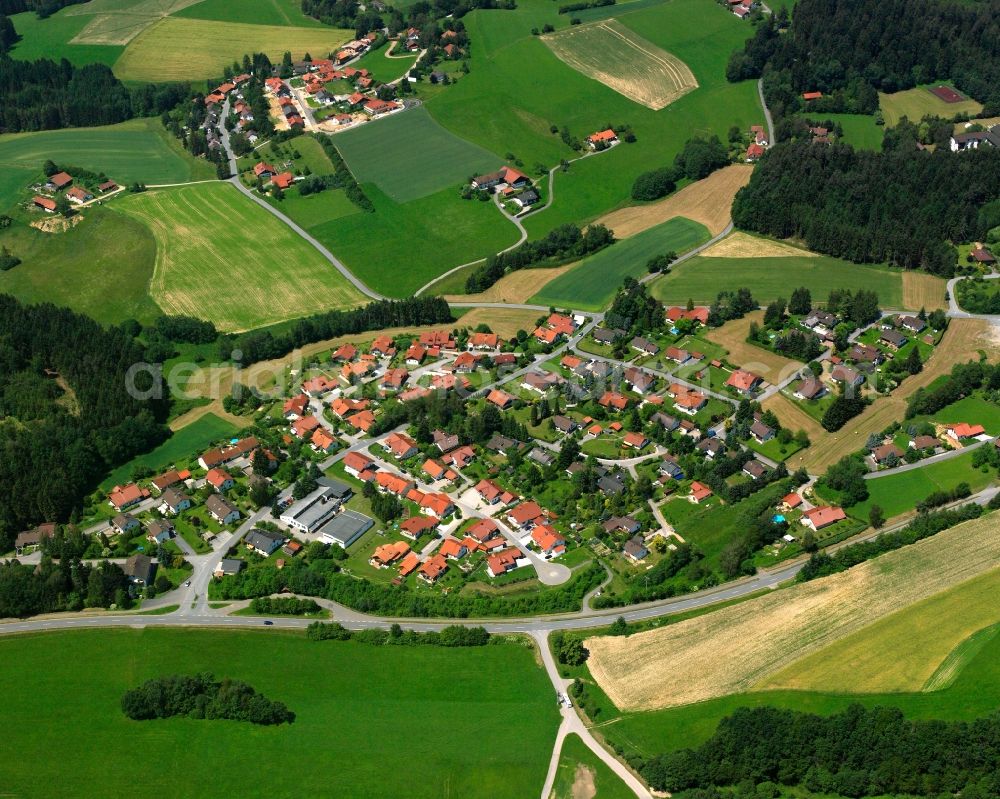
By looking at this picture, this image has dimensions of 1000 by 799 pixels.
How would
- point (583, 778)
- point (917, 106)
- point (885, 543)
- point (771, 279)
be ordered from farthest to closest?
point (917, 106) < point (771, 279) < point (885, 543) < point (583, 778)

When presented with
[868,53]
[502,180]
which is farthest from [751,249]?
[868,53]

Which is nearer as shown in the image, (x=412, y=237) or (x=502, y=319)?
(x=502, y=319)

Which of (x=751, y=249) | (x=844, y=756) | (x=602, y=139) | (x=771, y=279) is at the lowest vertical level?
(x=844, y=756)

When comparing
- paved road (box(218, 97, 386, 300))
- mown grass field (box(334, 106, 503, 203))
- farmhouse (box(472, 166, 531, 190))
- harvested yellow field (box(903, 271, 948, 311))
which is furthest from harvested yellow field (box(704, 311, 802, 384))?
mown grass field (box(334, 106, 503, 203))

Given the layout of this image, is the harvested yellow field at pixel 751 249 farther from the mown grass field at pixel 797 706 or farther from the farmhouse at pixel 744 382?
the mown grass field at pixel 797 706

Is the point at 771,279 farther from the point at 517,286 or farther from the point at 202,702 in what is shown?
the point at 202,702

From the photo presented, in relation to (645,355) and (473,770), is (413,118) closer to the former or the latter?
(645,355)

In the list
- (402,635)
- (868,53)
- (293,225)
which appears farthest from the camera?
(868,53)
